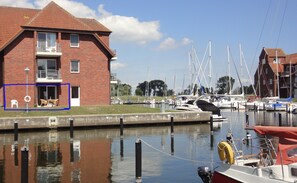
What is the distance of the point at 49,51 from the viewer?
47719 millimetres

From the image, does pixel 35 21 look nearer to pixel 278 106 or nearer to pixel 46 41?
pixel 46 41

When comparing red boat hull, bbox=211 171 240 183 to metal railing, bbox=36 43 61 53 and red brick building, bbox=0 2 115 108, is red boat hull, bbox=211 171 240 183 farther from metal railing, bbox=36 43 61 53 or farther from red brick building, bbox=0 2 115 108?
metal railing, bbox=36 43 61 53

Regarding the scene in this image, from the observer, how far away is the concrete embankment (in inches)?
1400

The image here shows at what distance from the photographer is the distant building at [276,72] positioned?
91688mm

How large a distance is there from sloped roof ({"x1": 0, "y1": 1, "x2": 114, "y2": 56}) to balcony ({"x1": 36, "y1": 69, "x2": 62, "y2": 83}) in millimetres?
5020

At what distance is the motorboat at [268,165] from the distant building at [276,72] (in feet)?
252

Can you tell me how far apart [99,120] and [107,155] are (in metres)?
14.1

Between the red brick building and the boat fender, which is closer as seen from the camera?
the boat fender

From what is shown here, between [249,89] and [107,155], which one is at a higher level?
[249,89]

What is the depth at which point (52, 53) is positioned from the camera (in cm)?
4762

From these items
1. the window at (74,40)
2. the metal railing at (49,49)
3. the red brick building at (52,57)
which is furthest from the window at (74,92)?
the window at (74,40)

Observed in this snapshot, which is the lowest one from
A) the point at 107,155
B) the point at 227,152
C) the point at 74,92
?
the point at 107,155

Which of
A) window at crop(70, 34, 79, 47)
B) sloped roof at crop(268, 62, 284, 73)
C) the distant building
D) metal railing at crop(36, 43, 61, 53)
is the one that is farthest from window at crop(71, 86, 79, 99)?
sloped roof at crop(268, 62, 284, 73)

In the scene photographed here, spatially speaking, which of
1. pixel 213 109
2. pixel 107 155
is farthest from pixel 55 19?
pixel 107 155
